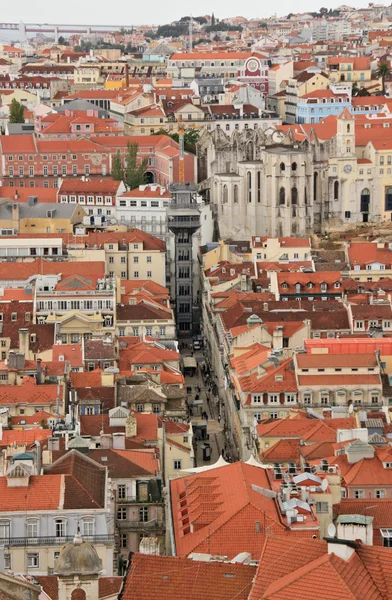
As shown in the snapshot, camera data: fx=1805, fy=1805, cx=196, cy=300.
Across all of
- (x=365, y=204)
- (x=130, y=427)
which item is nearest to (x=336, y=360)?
(x=130, y=427)

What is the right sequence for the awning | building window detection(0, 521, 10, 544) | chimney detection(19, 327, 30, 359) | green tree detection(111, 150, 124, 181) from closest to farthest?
building window detection(0, 521, 10, 544), chimney detection(19, 327, 30, 359), the awning, green tree detection(111, 150, 124, 181)

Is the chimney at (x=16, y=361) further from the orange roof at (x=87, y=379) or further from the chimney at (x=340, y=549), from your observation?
the chimney at (x=340, y=549)

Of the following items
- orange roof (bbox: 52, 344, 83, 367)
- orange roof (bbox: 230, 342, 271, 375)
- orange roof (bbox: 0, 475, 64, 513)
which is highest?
orange roof (bbox: 0, 475, 64, 513)

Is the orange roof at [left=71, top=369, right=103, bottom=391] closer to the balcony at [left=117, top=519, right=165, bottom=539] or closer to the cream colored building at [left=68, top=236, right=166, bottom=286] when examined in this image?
the balcony at [left=117, top=519, right=165, bottom=539]

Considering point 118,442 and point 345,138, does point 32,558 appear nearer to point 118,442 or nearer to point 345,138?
point 118,442

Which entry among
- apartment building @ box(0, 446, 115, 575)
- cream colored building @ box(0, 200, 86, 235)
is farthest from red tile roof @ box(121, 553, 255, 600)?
cream colored building @ box(0, 200, 86, 235)

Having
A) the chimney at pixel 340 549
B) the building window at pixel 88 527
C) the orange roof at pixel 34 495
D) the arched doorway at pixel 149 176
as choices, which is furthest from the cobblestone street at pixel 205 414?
the arched doorway at pixel 149 176
